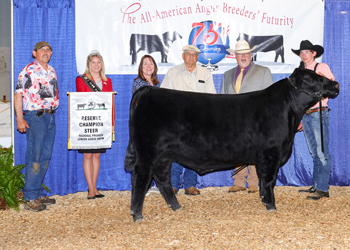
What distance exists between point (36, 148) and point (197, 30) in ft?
9.31

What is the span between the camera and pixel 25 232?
3.52m

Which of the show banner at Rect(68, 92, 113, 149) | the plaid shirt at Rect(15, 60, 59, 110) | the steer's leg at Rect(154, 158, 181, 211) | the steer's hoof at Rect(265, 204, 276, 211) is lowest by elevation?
the steer's hoof at Rect(265, 204, 276, 211)

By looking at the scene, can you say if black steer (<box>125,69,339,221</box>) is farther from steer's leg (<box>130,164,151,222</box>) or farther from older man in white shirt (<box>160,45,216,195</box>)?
older man in white shirt (<box>160,45,216,195</box>)

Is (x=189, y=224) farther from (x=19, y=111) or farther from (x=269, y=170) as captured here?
(x=19, y=111)

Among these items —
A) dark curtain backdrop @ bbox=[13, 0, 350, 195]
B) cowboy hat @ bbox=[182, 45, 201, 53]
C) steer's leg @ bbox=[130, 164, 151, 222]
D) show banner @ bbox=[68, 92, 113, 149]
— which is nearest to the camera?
steer's leg @ bbox=[130, 164, 151, 222]

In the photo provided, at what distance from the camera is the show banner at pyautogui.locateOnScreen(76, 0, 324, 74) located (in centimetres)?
510

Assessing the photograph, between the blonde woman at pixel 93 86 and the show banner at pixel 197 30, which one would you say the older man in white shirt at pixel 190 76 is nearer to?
the show banner at pixel 197 30

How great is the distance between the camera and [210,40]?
17.1ft

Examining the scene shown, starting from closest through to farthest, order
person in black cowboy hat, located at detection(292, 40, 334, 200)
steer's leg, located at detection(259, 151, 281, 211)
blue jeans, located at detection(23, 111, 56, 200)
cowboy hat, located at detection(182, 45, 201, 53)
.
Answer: steer's leg, located at detection(259, 151, 281, 211)
blue jeans, located at detection(23, 111, 56, 200)
person in black cowboy hat, located at detection(292, 40, 334, 200)
cowboy hat, located at detection(182, 45, 201, 53)

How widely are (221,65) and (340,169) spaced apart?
2521 millimetres

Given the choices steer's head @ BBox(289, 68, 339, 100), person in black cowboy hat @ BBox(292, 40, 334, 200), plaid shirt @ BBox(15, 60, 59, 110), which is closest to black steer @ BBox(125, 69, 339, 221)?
steer's head @ BBox(289, 68, 339, 100)

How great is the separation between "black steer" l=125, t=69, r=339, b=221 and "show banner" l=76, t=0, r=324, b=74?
1.51m

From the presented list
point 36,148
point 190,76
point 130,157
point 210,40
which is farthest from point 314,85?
Answer: point 36,148

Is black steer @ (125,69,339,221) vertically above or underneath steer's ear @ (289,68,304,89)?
underneath
